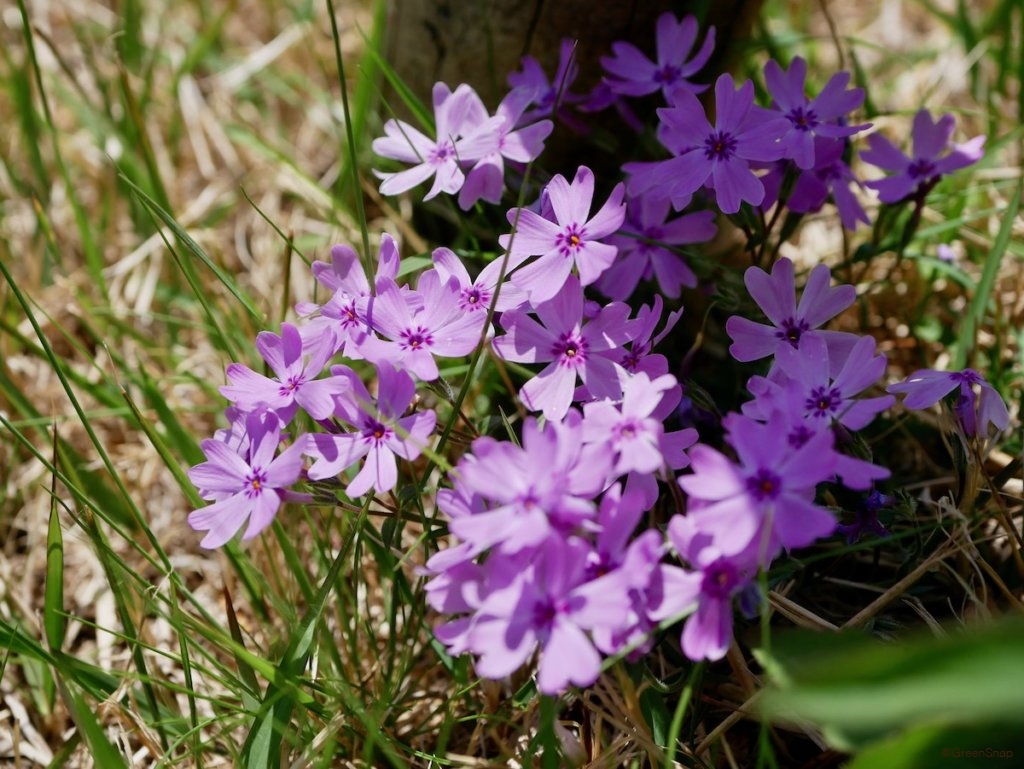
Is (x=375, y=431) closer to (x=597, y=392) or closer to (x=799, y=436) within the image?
(x=597, y=392)

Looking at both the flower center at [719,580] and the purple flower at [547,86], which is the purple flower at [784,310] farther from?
the purple flower at [547,86]

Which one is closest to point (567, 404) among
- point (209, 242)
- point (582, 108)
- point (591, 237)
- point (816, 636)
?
point (591, 237)

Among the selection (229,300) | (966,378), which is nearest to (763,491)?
(966,378)

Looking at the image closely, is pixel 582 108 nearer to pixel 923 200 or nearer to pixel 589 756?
pixel 923 200

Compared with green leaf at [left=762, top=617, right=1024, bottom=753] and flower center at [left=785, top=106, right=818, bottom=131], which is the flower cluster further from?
green leaf at [left=762, top=617, right=1024, bottom=753]

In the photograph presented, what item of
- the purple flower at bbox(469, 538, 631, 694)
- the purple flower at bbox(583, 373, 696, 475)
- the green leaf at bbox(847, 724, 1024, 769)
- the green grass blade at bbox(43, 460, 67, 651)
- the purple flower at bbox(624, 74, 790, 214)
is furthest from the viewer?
the green grass blade at bbox(43, 460, 67, 651)

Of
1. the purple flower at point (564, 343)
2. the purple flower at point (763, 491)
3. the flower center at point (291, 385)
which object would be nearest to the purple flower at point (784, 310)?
the purple flower at point (564, 343)

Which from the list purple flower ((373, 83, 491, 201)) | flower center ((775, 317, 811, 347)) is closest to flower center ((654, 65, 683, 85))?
purple flower ((373, 83, 491, 201))

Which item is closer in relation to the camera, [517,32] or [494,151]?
[494,151]
